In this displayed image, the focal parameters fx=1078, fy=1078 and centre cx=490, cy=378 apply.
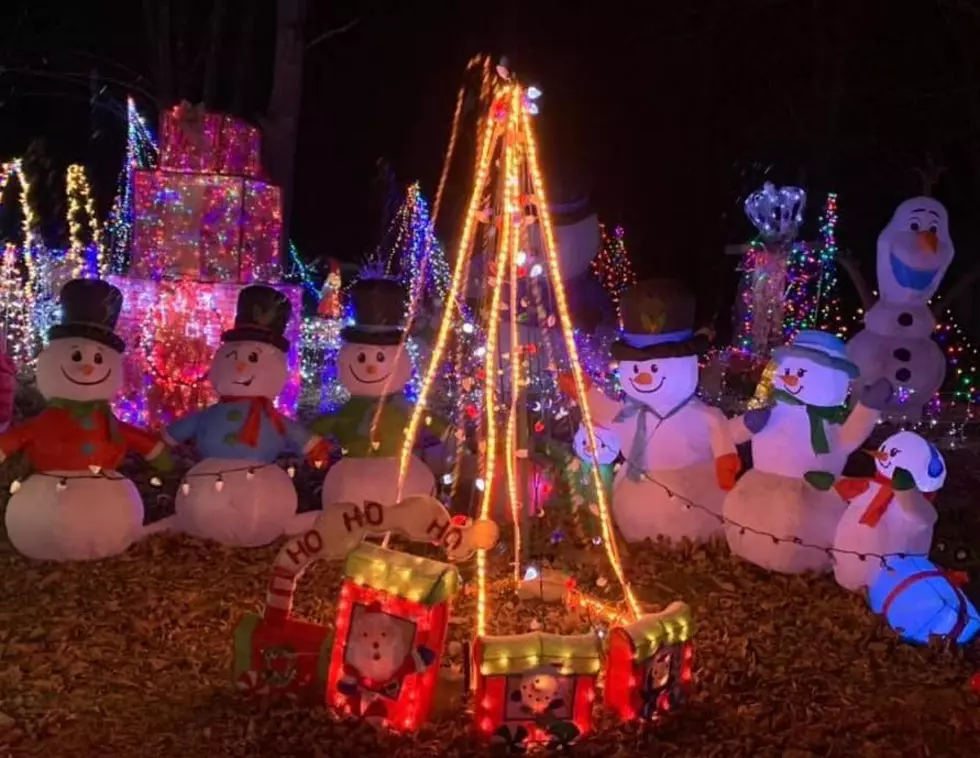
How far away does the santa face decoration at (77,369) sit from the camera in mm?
6809

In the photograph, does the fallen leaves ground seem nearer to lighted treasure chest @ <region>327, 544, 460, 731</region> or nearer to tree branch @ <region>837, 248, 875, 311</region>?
lighted treasure chest @ <region>327, 544, 460, 731</region>

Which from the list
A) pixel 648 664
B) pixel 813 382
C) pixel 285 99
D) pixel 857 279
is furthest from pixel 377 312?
pixel 857 279

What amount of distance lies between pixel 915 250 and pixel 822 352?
1451 mm

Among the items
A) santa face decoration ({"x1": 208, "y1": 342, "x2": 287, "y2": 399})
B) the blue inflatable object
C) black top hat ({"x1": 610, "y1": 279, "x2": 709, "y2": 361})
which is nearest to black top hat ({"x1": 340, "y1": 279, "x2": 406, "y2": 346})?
santa face decoration ({"x1": 208, "y1": 342, "x2": 287, "y2": 399})

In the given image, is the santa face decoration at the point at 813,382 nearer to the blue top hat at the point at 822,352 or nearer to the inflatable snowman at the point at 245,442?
the blue top hat at the point at 822,352

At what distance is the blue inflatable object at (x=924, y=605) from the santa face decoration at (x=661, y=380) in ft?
6.06

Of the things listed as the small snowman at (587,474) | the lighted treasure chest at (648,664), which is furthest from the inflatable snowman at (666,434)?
the lighted treasure chest at (648,664)

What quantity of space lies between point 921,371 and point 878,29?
37.6 ft

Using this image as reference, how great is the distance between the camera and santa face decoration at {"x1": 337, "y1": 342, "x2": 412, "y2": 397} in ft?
24.8

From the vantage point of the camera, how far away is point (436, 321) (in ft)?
30.1

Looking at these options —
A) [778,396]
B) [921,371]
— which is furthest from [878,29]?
[778,396]

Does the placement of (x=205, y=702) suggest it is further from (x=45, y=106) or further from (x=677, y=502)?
(x=45, y=106)

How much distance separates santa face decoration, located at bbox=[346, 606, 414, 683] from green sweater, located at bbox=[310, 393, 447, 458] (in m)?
2.86

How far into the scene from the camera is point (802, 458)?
6.98m
